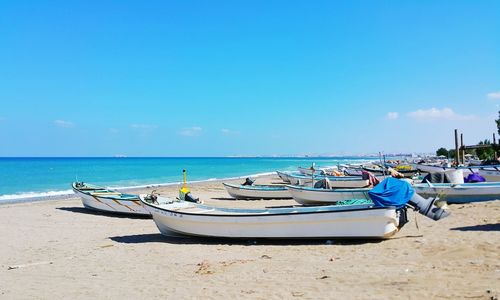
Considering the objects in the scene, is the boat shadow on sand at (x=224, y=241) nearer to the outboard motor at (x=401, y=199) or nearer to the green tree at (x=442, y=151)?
the outboard motor at (x=401, y=199)

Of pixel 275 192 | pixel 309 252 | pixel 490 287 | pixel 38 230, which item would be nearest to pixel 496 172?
pixel 275 192

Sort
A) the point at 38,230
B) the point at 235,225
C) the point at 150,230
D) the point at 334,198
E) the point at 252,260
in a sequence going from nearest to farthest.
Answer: the point at 252,260 → the point at 235,225 → the point at 150,230 → the point at 38,230 → the point at 334,198

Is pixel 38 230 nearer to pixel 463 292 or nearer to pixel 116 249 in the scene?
pixel 116 249

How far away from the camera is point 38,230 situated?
48.2ft

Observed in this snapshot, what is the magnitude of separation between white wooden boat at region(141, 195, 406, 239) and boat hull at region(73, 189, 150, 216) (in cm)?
504

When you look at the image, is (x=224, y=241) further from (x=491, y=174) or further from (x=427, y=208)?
(x=491, y=174)

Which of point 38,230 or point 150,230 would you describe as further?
point 38,230

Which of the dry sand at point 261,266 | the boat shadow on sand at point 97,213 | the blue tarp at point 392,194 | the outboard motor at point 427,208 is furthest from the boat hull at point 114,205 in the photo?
the outboard motor at point 427,208

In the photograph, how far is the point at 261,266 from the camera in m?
8.28

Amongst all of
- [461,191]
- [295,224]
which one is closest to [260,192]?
[461,191]

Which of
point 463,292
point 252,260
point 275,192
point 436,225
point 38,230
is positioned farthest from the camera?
point 275,192

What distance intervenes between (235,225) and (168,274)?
284cm

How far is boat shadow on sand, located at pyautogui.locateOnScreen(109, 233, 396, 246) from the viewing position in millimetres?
10109

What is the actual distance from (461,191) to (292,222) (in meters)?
9.01
